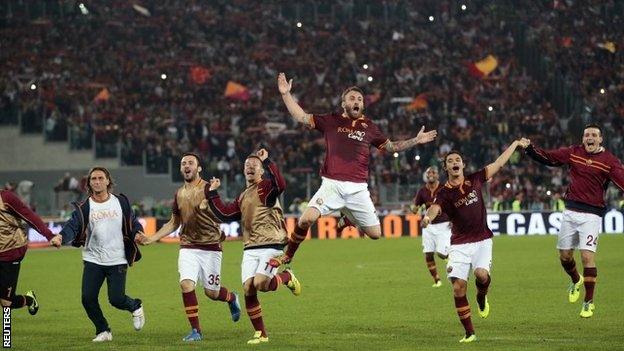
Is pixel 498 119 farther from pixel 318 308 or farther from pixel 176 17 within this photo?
pixel 318 308

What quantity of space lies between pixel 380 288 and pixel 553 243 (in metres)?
14.4

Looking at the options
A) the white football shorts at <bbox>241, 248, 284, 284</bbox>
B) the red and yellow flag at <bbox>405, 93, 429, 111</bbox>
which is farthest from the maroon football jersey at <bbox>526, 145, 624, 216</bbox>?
the red and yellow flag at <bbox>405, 93, 429, 111</bbox>

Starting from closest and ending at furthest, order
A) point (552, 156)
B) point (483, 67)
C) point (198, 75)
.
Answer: point (552, 156)
point (198, 75)
point (483, 67)

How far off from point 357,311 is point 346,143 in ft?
15.5

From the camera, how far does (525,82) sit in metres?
56.1

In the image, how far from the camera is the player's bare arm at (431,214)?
15.1m

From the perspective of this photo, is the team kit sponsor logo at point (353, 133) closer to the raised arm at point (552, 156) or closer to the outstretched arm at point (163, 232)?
the outstretched arm at point (163, 232)

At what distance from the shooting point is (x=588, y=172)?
18.3m

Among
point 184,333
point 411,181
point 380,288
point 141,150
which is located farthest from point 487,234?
point 141,150

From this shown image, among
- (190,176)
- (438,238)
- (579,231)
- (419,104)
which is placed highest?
(419,104)

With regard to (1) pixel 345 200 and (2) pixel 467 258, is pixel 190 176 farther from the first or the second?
(2) pixel 467 258

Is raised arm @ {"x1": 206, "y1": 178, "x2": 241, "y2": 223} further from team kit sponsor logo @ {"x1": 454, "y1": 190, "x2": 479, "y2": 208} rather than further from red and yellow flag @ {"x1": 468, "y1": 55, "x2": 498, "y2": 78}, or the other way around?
red and yellow flag @ {"x1": 468, "y1": 55, "x2": 498, "y2": 78}

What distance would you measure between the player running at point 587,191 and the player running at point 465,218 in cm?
240

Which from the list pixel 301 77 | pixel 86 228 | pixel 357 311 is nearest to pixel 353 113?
pixel 86 228
